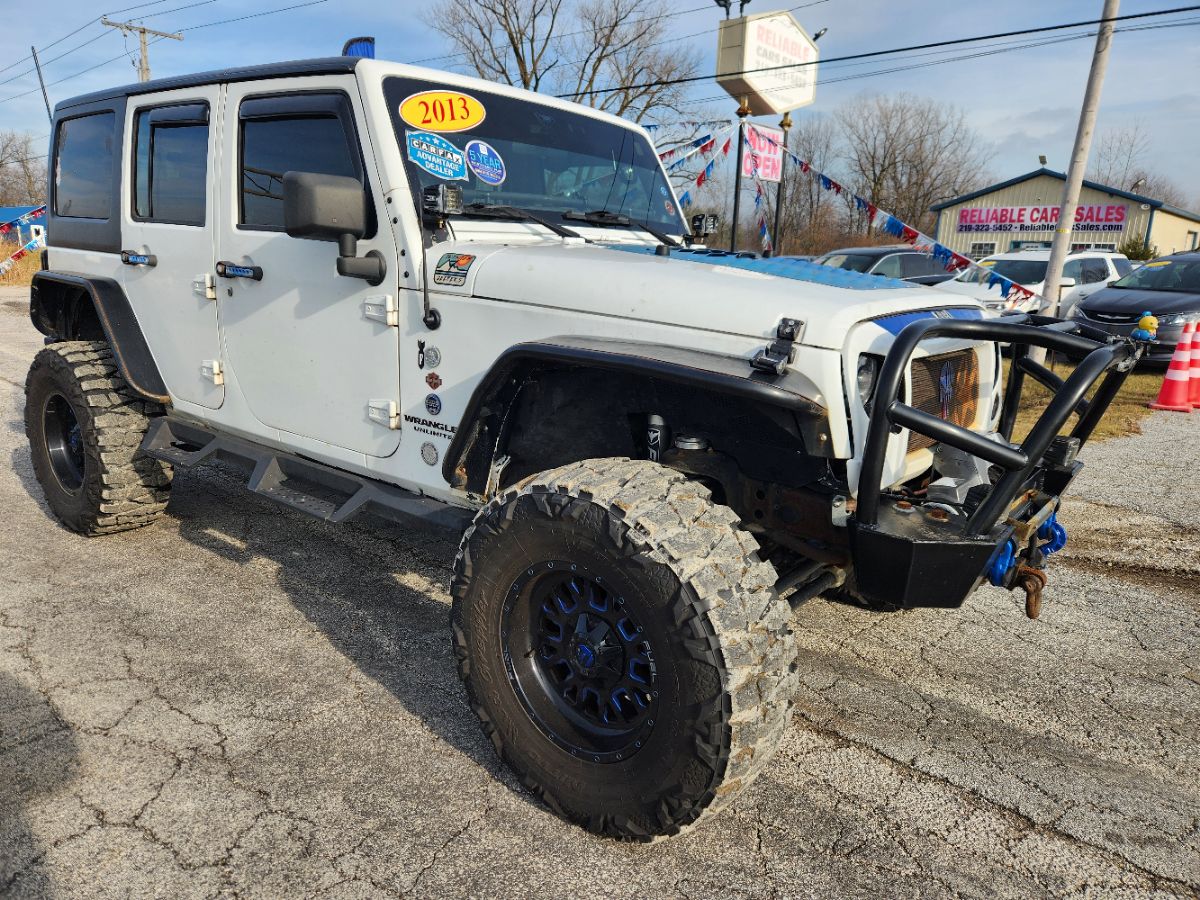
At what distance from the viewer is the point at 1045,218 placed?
38875 millimetres

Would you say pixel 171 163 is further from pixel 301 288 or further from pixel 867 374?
pixel 867 374

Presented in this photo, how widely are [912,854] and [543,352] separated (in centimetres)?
178

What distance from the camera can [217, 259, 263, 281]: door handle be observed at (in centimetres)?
352

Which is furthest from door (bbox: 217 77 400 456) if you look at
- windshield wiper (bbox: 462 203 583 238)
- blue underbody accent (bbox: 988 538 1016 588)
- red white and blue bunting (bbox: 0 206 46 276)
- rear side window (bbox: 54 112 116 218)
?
red white and blue bunting (bbox: 0 206 46 276)

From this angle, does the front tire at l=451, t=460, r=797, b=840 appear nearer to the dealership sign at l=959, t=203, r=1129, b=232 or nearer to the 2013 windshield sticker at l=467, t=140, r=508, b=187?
the 2013 windshield sticker at l=467, t=140, r=508, b=187

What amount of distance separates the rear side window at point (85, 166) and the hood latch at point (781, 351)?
380 cm

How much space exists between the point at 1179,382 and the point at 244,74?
8992mm

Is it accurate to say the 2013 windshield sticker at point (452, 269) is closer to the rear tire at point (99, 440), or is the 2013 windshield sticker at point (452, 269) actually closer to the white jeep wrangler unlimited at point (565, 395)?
the white jeep wrangler unlimited at point (565, 395)

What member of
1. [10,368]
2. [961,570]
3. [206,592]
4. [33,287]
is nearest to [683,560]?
[961,570]

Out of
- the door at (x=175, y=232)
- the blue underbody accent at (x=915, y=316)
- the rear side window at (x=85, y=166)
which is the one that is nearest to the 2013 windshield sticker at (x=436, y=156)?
the door at (x=175, y=232)

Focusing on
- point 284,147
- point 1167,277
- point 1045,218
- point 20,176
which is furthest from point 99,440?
point 20,176

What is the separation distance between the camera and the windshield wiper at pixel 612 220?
11.6 ft

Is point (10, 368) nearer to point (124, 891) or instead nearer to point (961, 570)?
point (124, 891)

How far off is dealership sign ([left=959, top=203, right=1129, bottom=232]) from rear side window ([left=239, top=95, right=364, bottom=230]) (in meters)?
40.1
